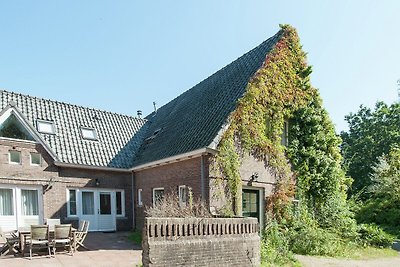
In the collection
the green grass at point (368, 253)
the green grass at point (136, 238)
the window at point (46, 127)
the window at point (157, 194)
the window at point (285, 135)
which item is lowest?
the green grass at point (368, 253)

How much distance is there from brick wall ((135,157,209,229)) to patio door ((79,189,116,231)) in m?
1.36

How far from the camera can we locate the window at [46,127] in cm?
1681

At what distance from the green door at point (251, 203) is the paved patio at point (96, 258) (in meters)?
4.55

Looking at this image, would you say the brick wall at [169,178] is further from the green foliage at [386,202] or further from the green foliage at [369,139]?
the green foliage at [369,139]

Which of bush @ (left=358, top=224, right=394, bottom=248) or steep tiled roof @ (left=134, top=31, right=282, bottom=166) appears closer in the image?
steep tiled roof @ (left=134, top=31, right=282, bottom=166)

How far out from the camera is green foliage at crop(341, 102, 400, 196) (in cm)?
3834

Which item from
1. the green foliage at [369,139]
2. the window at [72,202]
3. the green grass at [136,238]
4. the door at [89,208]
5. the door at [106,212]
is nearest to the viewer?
the green grass at [136,238]

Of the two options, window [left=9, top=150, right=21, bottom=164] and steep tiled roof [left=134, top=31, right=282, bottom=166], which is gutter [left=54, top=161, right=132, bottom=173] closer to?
steep tiled roof [left=134, top=31, right=282, bottom=166]

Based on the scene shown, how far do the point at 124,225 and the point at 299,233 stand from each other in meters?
9.45

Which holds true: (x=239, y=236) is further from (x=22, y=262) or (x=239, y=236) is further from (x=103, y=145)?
(x=103, y=145)

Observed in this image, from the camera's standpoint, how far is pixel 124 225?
1777cm

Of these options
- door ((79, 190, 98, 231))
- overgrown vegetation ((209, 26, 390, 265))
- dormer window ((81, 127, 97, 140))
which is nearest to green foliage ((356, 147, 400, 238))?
overgrown vegetation ((209, 26, 390, 265))

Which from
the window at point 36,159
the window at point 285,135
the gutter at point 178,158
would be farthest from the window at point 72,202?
the window at point 285,135

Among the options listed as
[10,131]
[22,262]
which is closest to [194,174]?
[22,262]
